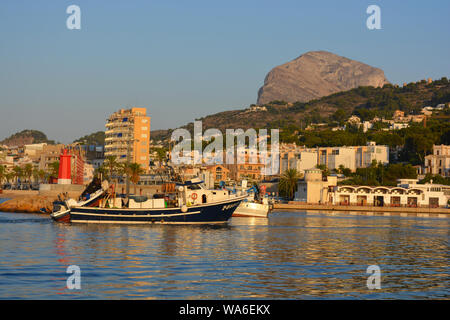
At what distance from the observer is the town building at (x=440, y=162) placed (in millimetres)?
187250

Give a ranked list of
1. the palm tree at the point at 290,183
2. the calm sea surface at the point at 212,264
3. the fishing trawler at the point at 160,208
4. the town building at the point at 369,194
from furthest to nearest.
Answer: the palm tree at the point at 290,183 → the town building at the point at 369,194 → the fishing trawler at the point at 160,208 → the calm sea surface at the point at 212,264

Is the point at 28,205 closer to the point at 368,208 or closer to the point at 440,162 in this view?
the point at 368,208

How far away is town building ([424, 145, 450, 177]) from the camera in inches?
7372

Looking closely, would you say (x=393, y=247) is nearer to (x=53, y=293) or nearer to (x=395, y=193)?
(x=53, y=293)

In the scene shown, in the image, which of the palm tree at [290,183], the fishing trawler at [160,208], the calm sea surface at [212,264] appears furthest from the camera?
the palm tree at [290,183]

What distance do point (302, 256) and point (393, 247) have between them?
12.2 m

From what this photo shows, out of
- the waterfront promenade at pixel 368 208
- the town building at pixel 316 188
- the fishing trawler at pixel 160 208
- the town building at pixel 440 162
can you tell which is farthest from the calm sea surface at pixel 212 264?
the town building at pixel 440 162

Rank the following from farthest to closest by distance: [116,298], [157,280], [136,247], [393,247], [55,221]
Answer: [55,221] → [393,247] → [136,247] → [157,280] → [116,298]

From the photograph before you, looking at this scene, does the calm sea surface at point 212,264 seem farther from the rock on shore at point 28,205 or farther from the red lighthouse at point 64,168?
the red lighthouse at point 64,168

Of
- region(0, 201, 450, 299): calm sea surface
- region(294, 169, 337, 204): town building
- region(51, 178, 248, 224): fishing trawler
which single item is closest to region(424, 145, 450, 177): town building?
region(294, 169, 337, 204): town building

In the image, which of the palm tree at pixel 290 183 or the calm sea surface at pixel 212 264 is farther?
the palm tree at pixel 290 183

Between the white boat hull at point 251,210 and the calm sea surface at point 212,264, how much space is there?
29.5 meters
